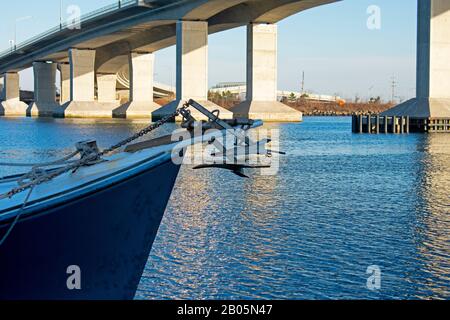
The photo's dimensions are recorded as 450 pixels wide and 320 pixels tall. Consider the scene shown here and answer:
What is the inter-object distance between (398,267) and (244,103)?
63.7 meters

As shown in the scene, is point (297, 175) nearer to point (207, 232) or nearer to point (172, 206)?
point (172, 206)

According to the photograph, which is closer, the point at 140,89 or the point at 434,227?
the point at 434,227

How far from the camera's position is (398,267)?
1192 cm

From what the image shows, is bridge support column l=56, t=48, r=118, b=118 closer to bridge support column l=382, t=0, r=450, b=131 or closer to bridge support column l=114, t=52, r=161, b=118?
bridge support column l=114, t=52, r=161, b=118

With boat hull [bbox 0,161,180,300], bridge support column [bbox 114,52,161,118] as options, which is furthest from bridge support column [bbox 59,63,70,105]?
boat hull [bbox 0,161,180,300]

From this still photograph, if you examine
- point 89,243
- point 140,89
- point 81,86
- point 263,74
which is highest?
point 263,74

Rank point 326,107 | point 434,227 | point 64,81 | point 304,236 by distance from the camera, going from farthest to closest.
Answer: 1. point 326,107
2. point 64,81
3. point 434,227
4. point 304,236

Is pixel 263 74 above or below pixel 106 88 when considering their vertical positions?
above

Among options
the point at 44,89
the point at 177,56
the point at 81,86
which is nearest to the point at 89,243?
the point at 177,56

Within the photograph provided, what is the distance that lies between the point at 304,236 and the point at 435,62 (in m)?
38.1

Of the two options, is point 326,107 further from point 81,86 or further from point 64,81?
point 81,86

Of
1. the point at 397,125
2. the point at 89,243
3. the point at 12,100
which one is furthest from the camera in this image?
the point at 12,100

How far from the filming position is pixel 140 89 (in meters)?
96.2

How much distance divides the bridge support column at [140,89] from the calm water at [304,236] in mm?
67771
